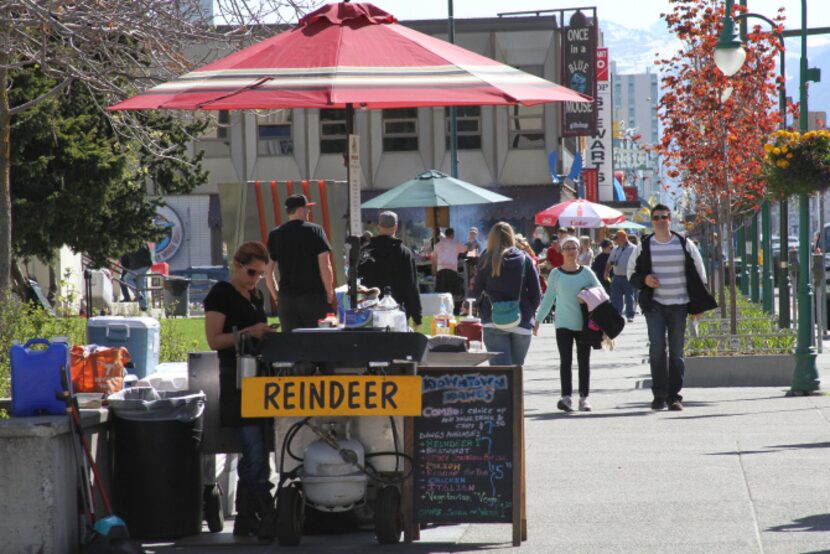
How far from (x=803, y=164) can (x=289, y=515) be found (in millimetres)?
10411

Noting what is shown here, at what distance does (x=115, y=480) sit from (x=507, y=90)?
308 centimetres

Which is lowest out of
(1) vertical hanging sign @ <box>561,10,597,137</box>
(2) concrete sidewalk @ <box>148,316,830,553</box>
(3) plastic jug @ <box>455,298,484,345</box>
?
(2) concrete sidewalk @ <box>148,316,830,553</box>

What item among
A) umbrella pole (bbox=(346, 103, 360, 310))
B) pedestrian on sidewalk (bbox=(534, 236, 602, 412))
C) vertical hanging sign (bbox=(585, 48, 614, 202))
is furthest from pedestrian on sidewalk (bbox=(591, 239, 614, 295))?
vertical hanging sign (bbox=(585, 48, 614, 202))

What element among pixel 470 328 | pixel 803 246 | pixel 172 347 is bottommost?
pixel 172 347

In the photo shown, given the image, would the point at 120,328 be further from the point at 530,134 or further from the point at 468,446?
the point at 530,134

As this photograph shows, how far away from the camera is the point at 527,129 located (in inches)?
1969

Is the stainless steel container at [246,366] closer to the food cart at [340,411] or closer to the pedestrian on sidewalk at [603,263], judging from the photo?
the food cart at [340,411]

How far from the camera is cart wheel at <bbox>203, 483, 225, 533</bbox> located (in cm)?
874

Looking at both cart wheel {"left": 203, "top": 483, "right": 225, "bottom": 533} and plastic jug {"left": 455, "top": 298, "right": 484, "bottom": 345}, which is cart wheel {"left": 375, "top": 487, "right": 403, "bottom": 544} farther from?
plastic jug {"left": 455, "top": 298, "right": 484, "bottom": 345}

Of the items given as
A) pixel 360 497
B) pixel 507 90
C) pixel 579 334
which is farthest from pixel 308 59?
pixel 579 334

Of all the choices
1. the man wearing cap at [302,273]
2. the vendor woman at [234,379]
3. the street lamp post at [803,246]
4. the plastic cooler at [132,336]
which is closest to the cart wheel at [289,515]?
the vendor woman at [234,379]

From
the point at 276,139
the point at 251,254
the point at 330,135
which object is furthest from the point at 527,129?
the point at 251,254

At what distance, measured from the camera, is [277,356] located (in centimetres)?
780

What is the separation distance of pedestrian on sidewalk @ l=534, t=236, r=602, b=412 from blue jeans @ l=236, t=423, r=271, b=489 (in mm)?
5984
